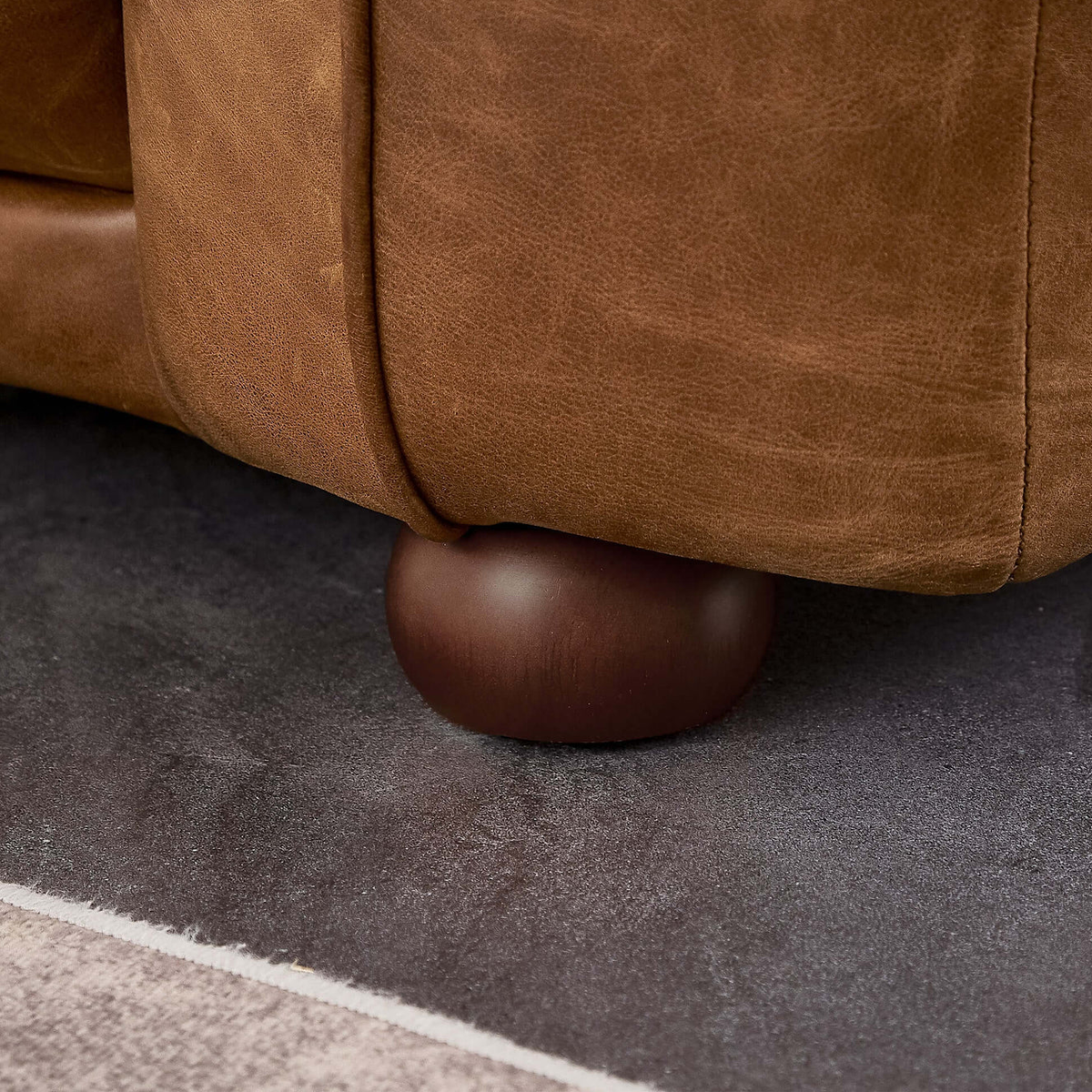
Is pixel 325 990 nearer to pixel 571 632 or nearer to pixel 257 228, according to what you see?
pixel 571 632

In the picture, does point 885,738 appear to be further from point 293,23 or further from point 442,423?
point 293,23

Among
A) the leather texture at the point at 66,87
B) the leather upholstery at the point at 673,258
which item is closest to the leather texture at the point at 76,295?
the leather texture at the point at 66,87

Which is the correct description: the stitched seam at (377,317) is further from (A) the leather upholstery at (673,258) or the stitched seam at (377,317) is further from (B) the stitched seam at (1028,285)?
(B) the stitched seam at (1028,285)

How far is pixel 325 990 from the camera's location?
0.50m

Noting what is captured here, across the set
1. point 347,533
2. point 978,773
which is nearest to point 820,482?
point 978,773

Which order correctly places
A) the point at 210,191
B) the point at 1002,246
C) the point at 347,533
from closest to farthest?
the point at 1002,246 < the point at 210,191 < the point at 347,533

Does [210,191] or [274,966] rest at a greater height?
[210,191]

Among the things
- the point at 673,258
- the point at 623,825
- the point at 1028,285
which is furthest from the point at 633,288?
the point at 623,825

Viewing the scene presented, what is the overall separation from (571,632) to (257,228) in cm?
23

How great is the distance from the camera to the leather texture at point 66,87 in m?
0.67

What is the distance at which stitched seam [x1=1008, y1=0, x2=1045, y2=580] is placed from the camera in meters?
0.42

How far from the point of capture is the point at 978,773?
25.3 inches

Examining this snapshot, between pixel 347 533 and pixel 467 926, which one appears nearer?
pixel 467 926

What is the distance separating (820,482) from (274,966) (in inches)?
11.4
